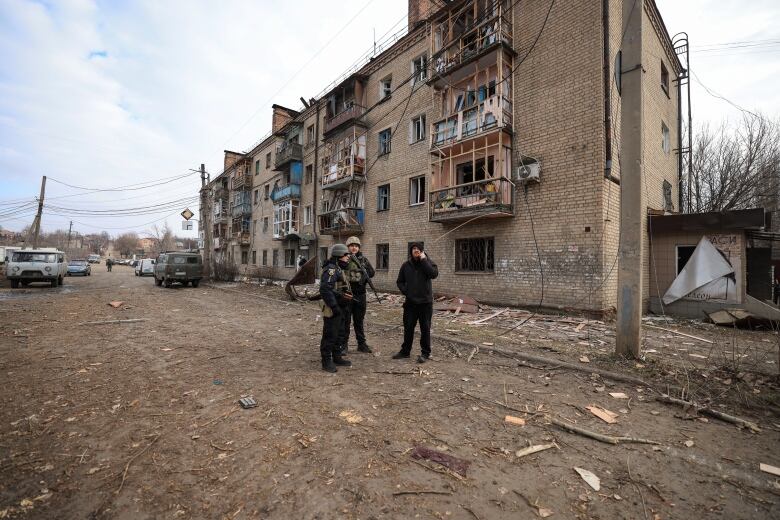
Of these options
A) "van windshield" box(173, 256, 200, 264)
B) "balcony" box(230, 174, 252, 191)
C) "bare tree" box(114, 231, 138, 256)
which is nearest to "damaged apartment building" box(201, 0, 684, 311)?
"van windshield" box(173, 256, 200, 264)

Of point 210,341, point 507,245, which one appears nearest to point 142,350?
point 210,341

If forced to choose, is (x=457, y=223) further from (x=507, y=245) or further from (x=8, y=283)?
(x=8, y=283)

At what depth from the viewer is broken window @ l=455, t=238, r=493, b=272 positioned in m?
12.0

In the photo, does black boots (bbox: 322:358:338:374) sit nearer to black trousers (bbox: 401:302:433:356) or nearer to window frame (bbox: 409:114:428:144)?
black trousers (bbox: 401:302:433:356)

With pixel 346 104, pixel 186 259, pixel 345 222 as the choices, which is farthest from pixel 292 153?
pixel 186 259

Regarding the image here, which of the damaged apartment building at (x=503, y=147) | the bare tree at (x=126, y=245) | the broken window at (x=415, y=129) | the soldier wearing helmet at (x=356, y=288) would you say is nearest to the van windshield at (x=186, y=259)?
the damaged apartment building at (x=503, y=147)

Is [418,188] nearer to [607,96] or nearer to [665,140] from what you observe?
[607,96]

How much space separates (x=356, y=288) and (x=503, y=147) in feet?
27.7

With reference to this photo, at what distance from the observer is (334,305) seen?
470cm

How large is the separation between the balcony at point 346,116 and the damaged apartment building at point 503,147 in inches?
2.9

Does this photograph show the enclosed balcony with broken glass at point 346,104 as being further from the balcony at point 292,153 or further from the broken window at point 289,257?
the broken window at point 289,257

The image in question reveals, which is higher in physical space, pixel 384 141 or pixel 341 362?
pixel 384 141

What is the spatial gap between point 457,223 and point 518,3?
755 centimetres

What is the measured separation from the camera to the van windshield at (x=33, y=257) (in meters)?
16.2
